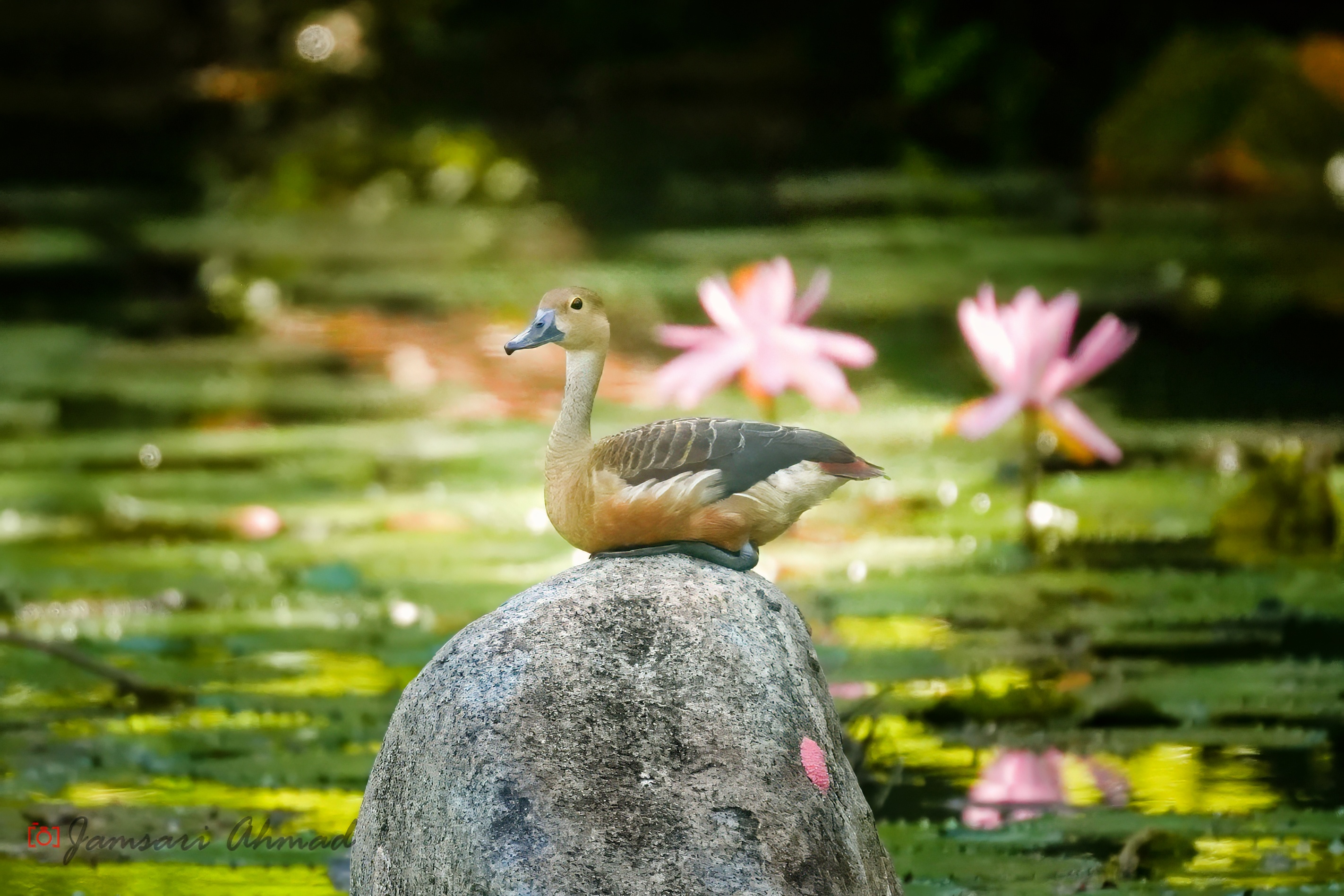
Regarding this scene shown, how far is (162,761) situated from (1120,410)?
210 inches

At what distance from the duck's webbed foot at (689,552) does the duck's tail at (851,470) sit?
0.67ft

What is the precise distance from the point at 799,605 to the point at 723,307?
4.79 feet

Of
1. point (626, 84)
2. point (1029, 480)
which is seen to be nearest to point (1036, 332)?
point (1029, 480)

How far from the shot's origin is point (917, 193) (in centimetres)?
1775

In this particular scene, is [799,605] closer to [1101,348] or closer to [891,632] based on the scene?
[891,632]

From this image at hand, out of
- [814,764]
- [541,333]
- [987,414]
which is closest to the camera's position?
[814,764]

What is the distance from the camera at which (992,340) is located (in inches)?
210

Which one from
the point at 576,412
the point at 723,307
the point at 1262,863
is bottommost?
the point at 1262,863

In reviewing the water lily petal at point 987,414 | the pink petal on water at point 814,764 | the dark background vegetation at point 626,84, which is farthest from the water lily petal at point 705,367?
the dark background vegetation at point 626,84

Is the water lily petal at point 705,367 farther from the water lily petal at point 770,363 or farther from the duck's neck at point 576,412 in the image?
the duck's neck at point 576,412

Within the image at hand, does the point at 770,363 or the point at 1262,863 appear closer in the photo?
the point at 1262,863

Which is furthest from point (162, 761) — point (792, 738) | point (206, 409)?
point (206, 409)

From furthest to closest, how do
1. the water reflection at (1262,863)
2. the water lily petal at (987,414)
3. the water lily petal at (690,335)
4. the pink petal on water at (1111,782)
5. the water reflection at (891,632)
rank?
the water reflection at (891,632) < the water lily petal at (987,414) < the water lily petal at (690,335) < the pink petal on water at (1111,782) < the water reflection at (1262,863)

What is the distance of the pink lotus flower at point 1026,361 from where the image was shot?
5.20 meters
